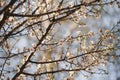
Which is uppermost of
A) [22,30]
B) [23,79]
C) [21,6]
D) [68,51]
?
[21,6]

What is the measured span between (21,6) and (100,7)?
131cm

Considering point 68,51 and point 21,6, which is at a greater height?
point 21,6

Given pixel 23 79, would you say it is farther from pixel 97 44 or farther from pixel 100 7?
pixel 100 7

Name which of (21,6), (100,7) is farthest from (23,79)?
(100,7)

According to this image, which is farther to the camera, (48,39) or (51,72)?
(48,39)

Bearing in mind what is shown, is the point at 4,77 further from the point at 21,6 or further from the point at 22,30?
the point at 21,6

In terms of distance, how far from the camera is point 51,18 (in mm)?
4938

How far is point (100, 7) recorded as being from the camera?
4871 millimetres

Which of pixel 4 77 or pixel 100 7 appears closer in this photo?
pixel 100 7

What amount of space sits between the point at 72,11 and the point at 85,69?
102cm

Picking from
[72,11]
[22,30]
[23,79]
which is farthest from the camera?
[23,79]

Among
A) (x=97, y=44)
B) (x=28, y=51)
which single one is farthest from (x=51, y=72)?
(x=97, y=44)

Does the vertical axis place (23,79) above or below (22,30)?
below

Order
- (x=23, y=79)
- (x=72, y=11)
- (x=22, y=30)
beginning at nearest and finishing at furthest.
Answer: (x=72, y=11), (x=22, y=30), (x=23, y=79)
